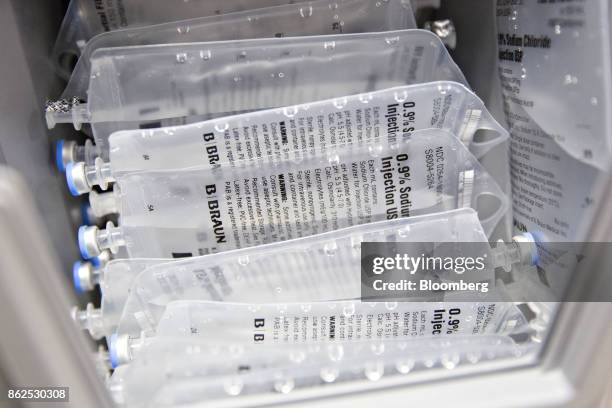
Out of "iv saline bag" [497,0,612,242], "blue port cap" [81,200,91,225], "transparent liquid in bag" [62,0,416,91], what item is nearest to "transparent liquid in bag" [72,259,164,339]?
"blue port cap" [81,200,91,225]

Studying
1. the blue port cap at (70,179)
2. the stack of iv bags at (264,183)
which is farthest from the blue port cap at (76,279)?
the blue port cap at (70,179)

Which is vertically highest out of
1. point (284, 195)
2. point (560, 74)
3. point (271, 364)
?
point (560, 74)

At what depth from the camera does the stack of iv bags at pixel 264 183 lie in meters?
0.49

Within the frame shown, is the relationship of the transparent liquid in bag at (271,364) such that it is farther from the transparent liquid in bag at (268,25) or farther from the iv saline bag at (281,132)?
the transparent liquid in bag at (268,25)

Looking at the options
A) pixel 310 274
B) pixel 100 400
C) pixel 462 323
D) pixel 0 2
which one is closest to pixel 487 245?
pixel 462 323

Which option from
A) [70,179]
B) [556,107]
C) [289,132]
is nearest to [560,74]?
[556,107]

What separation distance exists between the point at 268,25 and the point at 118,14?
0.18 m

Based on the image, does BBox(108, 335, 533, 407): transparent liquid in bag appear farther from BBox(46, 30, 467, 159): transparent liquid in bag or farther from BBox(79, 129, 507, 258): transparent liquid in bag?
BBox(46, 30, 467, 159): transparent liquid in bag

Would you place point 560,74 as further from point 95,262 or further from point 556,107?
point 95,262

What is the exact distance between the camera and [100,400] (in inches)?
14.6

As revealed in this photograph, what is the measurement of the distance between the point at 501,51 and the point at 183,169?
413mm

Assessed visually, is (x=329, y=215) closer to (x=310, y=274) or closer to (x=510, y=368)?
(x=310, y=274)

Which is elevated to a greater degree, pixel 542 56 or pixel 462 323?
pixel 542 56

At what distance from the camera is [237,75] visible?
21.9 inches
